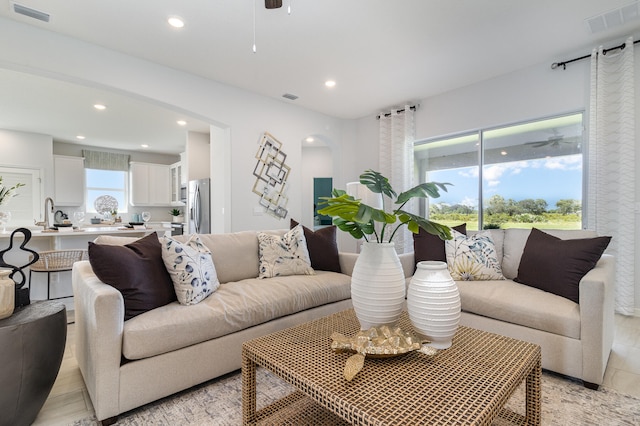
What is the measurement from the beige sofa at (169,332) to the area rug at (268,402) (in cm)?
8

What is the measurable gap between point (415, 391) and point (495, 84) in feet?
13.9

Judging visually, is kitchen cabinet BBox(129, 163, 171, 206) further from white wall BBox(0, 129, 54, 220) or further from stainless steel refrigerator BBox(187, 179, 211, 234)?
stainless steel refrigerator BBox(187, 179, 211, 234)

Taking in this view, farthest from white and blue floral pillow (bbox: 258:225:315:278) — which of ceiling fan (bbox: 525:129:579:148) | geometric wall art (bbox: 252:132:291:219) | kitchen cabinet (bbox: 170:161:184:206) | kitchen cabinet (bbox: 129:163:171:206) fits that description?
kitchen cabinet (bbox: 129:163:171:206)

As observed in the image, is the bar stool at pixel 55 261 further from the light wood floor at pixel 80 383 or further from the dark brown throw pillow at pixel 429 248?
the dark brown throw pillow at pixel 429 248

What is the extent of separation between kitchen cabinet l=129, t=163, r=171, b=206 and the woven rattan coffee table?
756cm

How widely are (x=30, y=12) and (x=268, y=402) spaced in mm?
3499

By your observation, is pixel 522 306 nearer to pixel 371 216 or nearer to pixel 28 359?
pixel 371 216

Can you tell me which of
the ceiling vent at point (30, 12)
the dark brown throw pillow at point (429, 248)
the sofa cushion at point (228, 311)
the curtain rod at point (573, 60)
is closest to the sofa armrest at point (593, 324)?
the dark brown throw pillow at point (429, 248)

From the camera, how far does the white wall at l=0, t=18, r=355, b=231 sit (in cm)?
279

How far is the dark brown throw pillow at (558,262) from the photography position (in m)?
2.06

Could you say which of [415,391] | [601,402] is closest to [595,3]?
[601,402]

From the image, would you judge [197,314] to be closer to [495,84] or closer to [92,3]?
[92,3]

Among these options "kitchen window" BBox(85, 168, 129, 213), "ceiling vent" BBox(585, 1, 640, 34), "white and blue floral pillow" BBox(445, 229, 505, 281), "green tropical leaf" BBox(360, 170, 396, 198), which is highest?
"ceiling vent" BBox(585, 1, 640, 34)

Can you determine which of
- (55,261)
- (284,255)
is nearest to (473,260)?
(284,255)
